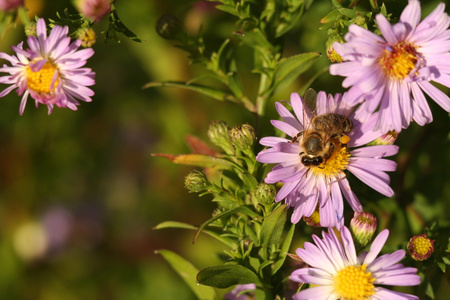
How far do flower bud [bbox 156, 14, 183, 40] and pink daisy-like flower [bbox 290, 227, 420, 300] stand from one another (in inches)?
30.6

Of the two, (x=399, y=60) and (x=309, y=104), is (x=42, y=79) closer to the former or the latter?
(x=309, y=104)

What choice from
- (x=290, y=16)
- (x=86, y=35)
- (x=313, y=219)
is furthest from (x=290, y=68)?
(x=86, y=35)

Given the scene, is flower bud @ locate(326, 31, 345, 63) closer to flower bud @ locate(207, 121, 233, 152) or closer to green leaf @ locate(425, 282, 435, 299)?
flower bud @ locate(207, 121, 233, 152)

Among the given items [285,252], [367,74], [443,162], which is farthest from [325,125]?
[443,162]

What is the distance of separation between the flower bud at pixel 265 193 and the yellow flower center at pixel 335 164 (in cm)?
19

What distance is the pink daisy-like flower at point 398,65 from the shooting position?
1174mm

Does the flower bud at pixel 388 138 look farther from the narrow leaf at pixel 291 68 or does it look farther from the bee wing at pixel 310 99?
the narrow leaf at pixel 291 68

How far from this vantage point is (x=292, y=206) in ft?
4.18

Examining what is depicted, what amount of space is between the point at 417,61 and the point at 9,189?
7.50ft

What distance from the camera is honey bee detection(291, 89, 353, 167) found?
1.36m

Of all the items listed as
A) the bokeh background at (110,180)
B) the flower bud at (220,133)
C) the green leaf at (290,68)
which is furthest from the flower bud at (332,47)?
the bokeh background at (110,180)

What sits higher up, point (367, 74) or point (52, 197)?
point (367, 74)

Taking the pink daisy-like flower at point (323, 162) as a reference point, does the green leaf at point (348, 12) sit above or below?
above

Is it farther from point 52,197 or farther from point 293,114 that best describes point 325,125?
point 52,197
